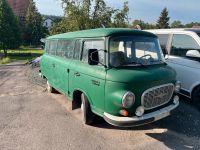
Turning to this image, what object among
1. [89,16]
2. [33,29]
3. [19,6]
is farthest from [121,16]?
[19,6]

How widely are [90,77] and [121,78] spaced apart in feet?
3.17

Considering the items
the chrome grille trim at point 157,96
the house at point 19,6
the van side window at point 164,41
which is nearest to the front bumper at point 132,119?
the chrome grille trim at point 157,96

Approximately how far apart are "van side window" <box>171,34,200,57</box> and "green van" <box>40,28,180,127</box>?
170 centimetres

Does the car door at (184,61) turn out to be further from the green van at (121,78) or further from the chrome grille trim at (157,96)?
the chrome grille trim at (157,96)

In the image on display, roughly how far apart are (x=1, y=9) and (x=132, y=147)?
47.3 meters

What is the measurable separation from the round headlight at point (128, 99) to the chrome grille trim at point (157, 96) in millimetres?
254

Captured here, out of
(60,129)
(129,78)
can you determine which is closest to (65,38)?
(60,129)

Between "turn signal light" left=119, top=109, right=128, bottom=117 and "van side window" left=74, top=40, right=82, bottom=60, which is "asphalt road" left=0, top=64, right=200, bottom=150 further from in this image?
"van side window" left=74, top=40, right=82, bottom=60

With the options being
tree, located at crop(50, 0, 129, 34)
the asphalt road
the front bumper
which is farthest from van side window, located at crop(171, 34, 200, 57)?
tree, located at crop(50, 0, 129, 34)

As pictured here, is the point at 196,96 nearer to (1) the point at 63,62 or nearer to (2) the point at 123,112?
(2) the point at 123,112

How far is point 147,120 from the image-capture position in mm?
5113

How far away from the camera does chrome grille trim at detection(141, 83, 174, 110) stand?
5183 millimetres

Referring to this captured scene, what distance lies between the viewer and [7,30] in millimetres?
45969

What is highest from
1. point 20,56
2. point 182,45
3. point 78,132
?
point 182,45
